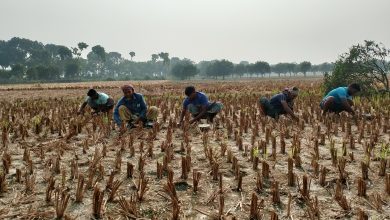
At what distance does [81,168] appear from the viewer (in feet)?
16.3

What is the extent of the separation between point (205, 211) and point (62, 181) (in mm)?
1775

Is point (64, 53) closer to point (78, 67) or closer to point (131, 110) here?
point (78, 67)

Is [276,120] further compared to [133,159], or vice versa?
[276,120]

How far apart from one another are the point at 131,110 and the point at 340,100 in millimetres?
5307

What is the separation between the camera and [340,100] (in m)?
9.05

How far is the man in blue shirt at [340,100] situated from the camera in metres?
8.85

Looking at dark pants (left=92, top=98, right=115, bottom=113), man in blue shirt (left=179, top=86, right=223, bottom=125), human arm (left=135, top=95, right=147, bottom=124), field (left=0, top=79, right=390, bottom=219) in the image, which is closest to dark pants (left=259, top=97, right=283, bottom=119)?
man in blue shirt (left=179, top=86, right=223, bottom=125)

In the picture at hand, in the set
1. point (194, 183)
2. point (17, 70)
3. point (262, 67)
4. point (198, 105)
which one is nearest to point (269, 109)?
point (198, 105)

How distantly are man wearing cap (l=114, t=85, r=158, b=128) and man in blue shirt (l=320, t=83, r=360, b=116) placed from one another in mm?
4531

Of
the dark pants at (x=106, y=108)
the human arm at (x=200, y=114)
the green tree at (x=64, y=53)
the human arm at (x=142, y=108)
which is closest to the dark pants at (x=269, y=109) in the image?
the human arm at (x=200, y=114)

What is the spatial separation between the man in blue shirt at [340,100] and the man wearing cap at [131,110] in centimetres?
453

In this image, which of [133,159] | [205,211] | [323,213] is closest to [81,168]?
[133,159]

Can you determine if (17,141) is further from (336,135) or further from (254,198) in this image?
(336,135)

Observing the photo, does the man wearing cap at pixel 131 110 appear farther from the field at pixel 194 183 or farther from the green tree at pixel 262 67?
the green tree at pixel 262 67
